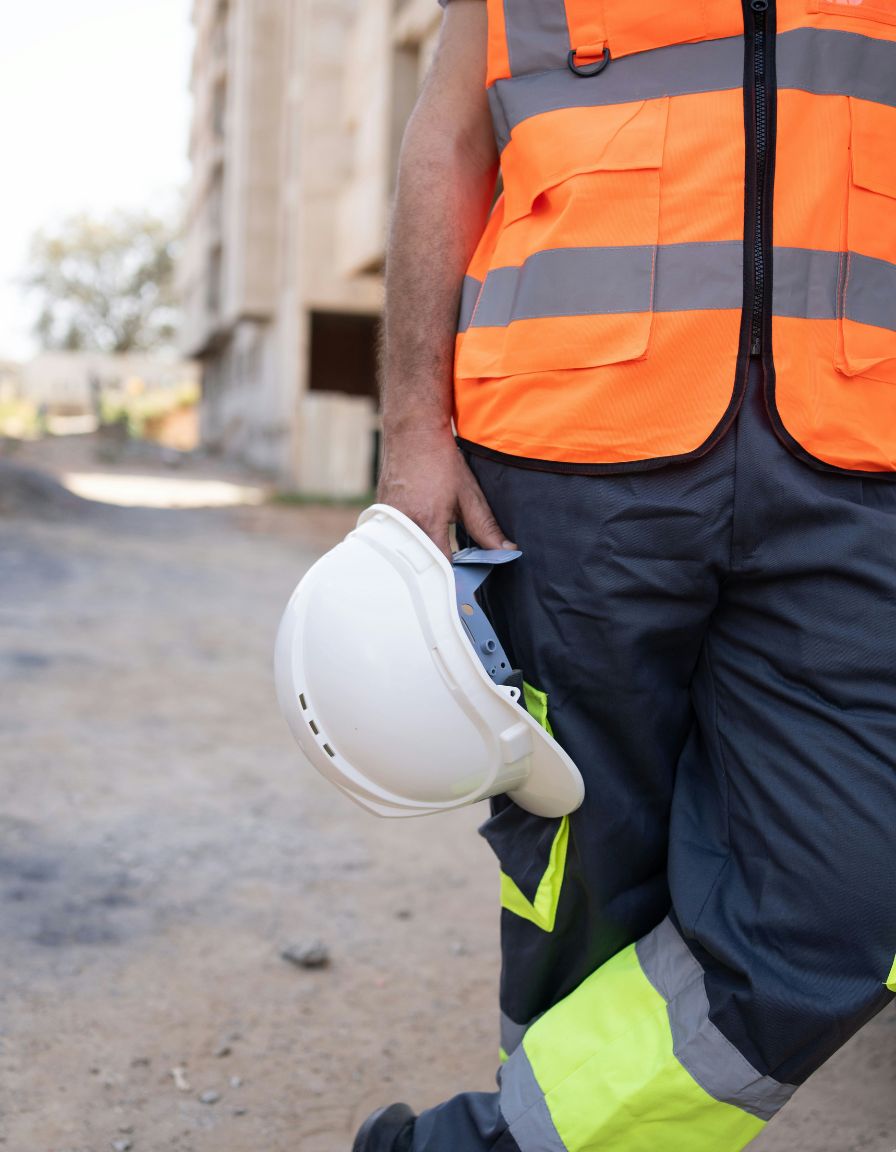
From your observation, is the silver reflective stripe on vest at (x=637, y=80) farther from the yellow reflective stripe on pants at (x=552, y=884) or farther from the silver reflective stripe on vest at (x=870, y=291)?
the yellow reflective stripe on pants at (x=552, y=884)

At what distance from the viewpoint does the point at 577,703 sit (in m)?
1.61

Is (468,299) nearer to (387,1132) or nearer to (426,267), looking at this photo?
(426,267)

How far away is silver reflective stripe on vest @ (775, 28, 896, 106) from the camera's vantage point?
1.45 m

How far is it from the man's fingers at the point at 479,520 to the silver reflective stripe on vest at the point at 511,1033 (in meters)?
0.74

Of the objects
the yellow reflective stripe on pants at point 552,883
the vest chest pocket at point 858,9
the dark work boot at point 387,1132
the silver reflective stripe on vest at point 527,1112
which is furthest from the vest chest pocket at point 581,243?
the dark work boot at point 387,1132

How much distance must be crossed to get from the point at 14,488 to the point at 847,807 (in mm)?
11181

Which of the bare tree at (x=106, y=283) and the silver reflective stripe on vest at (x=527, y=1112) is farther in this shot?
the bare tree at (x=106, y=283)

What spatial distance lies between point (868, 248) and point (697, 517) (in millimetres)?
398

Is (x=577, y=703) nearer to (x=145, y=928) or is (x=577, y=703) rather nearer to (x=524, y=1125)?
(x=524, y=1125)

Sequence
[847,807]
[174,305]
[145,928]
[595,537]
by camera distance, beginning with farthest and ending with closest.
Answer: [174,305], [145,928], [595,537], [847,807]

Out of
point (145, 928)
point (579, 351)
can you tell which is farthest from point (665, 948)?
point (145, 928)

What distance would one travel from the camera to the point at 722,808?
1.58 m

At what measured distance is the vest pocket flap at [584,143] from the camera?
1489 mm

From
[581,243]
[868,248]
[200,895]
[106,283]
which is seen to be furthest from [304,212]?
[106,283]
